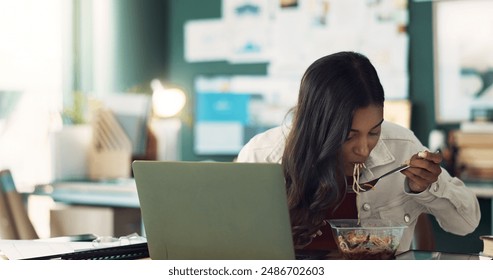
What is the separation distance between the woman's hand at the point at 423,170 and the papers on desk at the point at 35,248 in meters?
0.69

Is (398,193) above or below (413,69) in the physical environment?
below

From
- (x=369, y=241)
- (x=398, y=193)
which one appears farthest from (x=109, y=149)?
(x=369, y=241)

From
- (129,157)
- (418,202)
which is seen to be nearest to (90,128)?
(129,157)

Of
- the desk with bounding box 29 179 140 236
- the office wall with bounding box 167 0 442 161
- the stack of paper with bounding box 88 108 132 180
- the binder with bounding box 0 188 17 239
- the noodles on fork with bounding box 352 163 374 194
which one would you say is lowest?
the desk with bounding box 29 179 140 236

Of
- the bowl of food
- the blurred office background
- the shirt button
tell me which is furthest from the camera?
the blurred office background

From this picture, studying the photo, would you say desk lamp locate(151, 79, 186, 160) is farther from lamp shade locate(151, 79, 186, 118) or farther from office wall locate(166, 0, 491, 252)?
office wall locate(166, 0, 491, 252)

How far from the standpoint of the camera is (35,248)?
62.7 inches

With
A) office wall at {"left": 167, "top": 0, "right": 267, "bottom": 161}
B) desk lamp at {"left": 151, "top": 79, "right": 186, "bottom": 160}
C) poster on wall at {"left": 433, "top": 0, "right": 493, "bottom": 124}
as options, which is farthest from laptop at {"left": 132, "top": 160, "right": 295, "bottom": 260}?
office wall at {"left": 167, "top": 0, "right": 267, "bottom": 161}

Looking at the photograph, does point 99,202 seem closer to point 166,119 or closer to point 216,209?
point 166,119

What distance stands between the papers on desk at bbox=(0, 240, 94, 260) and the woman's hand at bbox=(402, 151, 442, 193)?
69cm

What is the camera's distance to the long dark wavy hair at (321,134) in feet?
5.40

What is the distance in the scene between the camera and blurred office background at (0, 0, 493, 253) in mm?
4305

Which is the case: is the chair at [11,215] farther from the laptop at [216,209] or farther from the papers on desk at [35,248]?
the laptop at [216,209]

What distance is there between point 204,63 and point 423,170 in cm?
363
